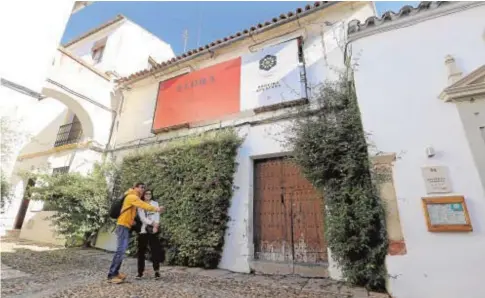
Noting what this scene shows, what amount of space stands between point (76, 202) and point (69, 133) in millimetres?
4292

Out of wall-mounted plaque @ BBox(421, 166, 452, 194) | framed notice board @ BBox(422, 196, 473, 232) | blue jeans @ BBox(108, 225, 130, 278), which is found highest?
wall-mounted plaque @ BBox(421, 166, 452, 194)

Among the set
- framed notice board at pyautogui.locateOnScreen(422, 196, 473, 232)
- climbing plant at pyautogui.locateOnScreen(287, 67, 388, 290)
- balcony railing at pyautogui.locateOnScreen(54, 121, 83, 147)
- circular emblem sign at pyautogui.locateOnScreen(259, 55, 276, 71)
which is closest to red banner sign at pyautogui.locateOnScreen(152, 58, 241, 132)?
circular emblem sign at pyautogui.locateOnScreen(259, 55, 276, 71)

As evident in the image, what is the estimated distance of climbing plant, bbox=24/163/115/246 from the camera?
6352mm

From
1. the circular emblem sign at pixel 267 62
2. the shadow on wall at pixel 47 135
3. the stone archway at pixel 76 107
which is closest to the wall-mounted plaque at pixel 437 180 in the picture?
the circular emblem sign at pixel 267 62

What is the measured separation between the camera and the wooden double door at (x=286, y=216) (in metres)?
4.73

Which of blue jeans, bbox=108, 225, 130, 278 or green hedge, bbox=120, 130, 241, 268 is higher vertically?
green hedge, bbox=120, 130, 241, 268

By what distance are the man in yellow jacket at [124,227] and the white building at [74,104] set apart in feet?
8.58

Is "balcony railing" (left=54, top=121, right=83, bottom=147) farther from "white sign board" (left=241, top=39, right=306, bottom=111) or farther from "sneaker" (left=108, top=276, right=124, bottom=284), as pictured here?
"sneaker" (left=108, top=276, right=124, bottom=284)

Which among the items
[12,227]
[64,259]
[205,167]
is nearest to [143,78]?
[205,167]

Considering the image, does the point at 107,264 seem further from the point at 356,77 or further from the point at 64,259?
the point at 356,77

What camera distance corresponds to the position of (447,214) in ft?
10.6

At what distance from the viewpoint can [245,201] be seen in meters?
5.31

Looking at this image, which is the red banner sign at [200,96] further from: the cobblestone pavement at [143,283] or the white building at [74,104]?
the cobblestone pavement at [143,283]

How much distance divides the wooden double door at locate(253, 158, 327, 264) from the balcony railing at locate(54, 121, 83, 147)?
748 centimetres
